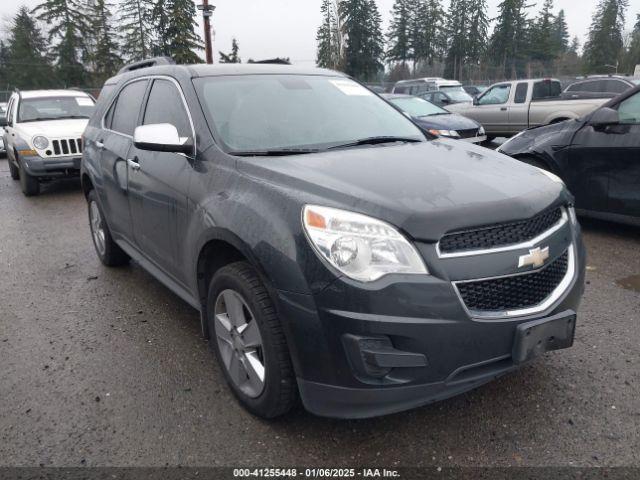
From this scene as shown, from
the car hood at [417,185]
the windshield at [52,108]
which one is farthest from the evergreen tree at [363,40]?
the car hood at [417,185]

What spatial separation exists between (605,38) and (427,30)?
23.6m

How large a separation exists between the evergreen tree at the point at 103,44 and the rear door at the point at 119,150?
5557 cm

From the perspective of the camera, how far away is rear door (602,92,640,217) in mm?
5062

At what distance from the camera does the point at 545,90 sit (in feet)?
44.0

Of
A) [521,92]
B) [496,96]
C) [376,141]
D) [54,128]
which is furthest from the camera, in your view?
[496,96]

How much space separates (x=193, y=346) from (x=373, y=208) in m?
1.87

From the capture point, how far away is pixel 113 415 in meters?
2.79

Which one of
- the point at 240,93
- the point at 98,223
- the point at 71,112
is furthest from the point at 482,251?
the point at 71,112

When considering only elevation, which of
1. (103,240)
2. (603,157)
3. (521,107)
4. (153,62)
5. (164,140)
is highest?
(153,62)

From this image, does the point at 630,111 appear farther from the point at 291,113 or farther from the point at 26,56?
the point at 26,56

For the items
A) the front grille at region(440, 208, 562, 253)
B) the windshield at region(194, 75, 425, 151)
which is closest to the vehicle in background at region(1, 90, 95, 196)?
the windshield at region(194, 75, 425, 151)

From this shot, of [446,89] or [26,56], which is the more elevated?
[26,56]

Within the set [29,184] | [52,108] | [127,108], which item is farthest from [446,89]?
[127,108]

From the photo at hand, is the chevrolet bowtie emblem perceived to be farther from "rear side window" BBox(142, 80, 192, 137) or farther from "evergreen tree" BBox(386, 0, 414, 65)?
"evergreen tree" BBox(386, 0, 414, 65)
